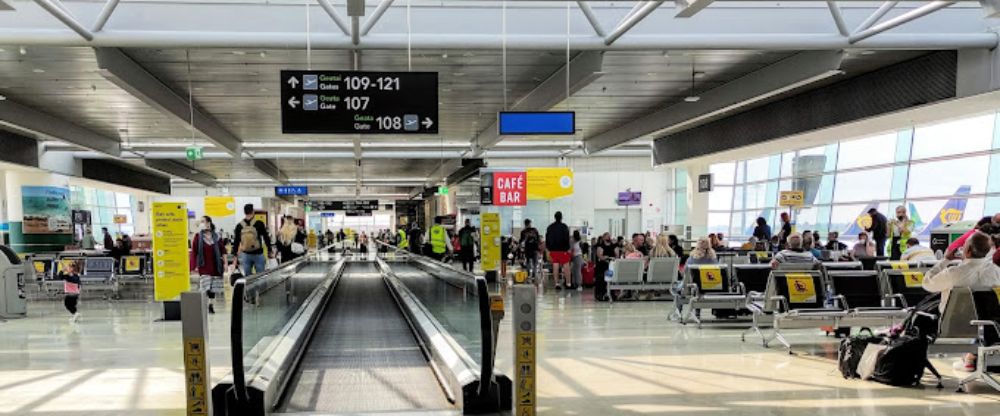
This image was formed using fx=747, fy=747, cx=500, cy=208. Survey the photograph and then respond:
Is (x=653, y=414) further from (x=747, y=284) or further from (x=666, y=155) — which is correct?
(x=666, y=155)

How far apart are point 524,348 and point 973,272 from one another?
15.3ft

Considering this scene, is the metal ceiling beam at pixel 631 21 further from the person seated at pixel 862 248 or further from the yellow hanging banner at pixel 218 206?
the yellow hanging banner at pixel 218 206

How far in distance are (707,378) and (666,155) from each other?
18071 millimetres

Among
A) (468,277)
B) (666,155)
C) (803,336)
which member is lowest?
(803,336)

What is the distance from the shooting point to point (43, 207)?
26.1m

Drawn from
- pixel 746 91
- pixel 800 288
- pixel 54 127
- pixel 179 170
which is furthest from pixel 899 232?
pixel 179 170

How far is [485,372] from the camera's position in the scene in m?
5.94

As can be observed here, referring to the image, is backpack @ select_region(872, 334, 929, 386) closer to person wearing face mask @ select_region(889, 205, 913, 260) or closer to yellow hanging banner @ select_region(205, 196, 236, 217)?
person wearing face mask @ select_region(889, 205, 913, 260)

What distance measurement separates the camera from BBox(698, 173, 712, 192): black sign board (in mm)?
25672

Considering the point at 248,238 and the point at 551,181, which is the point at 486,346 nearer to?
the point at 248,238

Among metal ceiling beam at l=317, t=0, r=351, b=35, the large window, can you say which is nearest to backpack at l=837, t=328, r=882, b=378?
metal ceiling beam at l=317, t=0, r=351, b=35

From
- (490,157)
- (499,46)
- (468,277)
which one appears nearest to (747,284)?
(499,46)

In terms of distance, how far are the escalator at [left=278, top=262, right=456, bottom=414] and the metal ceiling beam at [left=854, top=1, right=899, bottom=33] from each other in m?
7.75

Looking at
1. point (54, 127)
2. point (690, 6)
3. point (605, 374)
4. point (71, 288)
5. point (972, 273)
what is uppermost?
point (690, 6)
